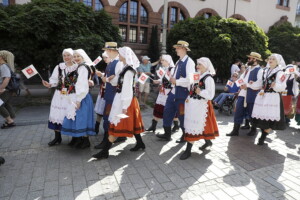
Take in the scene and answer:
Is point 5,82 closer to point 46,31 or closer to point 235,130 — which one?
point 46,31

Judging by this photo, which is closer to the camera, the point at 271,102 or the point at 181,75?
the point at 181,75

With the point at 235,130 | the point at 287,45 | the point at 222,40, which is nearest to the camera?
the point at 235,130

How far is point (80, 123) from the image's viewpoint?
4.21 metres

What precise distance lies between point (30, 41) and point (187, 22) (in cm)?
904

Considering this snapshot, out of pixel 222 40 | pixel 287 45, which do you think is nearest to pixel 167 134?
pixel 222 40

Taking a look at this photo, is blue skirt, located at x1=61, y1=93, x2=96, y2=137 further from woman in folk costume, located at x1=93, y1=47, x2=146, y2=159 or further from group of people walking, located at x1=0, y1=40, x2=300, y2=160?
woman in folk costume, located at x1=93, y1=47, x2=146, y2=159

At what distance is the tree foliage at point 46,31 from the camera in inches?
324

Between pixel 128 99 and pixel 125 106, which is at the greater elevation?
pixel 128 99

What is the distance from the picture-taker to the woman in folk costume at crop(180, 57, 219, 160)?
166 inches

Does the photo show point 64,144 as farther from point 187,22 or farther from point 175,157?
point 187,22

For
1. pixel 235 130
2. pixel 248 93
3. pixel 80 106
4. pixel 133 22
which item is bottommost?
pixel 235 130

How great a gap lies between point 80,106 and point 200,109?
2196mm

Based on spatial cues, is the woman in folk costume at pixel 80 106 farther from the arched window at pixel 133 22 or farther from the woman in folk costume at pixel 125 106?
the arched window at pixel 133 22

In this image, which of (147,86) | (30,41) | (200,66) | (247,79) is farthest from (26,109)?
(247,79)
